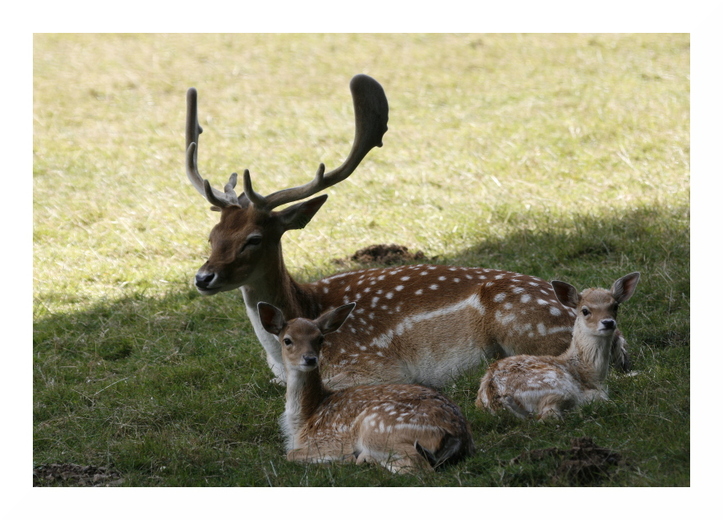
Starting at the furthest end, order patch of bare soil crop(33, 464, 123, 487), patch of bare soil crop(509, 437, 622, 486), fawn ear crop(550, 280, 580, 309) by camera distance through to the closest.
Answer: fawn ear crop(550, 280, 580, 309)
patch of bare soil crop(33, 464, 123, 487)
patch of bare soil crop(509, 437, 622, 486)

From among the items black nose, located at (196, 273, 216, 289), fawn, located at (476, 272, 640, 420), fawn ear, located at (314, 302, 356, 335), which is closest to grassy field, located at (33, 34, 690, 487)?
fawn, located at (476, 272, 640, 420)

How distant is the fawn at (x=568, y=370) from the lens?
17.2ft

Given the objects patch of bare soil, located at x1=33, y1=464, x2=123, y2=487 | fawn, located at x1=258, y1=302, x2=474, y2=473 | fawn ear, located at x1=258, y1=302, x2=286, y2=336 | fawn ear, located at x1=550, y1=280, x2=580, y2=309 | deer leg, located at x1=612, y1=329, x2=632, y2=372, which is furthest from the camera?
deer leg, located at x1=612, y1=329, x2=632, y2=372

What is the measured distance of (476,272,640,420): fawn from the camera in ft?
17.2

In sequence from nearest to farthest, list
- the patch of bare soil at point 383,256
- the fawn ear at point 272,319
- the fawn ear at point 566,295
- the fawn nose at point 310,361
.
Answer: the fawn nose at point 310,361
the fawn ear at point 272,319
the fawn ear at point 566,295
the patch of bare soil at point 383,256

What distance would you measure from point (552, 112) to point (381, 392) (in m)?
9.14

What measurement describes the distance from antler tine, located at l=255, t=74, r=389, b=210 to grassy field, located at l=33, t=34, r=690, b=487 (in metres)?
1.29

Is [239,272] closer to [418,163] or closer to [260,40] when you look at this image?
[418,163]

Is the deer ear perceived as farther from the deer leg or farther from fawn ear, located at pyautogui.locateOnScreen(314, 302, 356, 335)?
the deer leg

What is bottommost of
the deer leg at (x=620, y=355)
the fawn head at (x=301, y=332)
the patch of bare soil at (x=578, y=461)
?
the patch of bare soil at (x=578, y=461)

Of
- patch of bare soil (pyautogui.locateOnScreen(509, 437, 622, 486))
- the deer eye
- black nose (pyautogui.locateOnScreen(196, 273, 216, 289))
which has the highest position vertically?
the deer eye

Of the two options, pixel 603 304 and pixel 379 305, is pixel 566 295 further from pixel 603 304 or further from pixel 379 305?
pixel 379 305

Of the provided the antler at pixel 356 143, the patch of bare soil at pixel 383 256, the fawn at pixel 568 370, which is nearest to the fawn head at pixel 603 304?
the fawn at pixel 568 370

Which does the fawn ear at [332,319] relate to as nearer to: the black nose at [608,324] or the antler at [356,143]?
the antler at [356,143]
